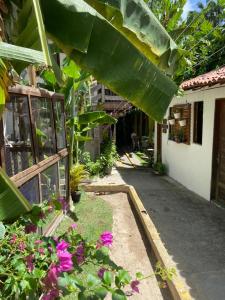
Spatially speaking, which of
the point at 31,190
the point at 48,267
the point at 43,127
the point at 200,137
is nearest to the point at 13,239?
the point at 48,267

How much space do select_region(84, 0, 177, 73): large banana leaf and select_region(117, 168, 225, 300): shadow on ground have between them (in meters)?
3.18

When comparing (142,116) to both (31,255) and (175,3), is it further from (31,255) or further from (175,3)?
(31,255)

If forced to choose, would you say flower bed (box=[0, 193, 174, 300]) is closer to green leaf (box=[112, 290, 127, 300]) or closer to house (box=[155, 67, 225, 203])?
green leaf (box=[112, 290, 127, 300])

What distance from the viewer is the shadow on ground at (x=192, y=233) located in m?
4.30

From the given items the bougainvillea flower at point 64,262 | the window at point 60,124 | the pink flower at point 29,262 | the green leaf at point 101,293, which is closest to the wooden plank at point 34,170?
the window at point 60,124

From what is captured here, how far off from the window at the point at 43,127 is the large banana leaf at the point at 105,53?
2.02 metres

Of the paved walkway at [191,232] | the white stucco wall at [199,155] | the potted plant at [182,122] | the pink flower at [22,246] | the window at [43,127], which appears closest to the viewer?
the pink flower at [22,246]

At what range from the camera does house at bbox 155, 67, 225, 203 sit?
777 centimetres

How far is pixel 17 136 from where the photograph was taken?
155 inches

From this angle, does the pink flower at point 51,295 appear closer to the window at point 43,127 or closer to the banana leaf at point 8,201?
the banana leaf at point 8,201

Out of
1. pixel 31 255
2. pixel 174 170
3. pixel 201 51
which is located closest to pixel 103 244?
pixel 31 255

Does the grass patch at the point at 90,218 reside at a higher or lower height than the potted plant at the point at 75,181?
lower

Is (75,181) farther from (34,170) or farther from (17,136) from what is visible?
(17,136)

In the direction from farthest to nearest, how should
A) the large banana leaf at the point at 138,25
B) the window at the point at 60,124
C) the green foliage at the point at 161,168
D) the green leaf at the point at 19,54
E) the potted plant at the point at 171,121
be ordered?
the green foliage at the point at 161,168, the potted plant at the point at 171,121, the window at the point at 60,124, the large banana leaf at the point at 138,25, the green leaf at the point at 19,54
